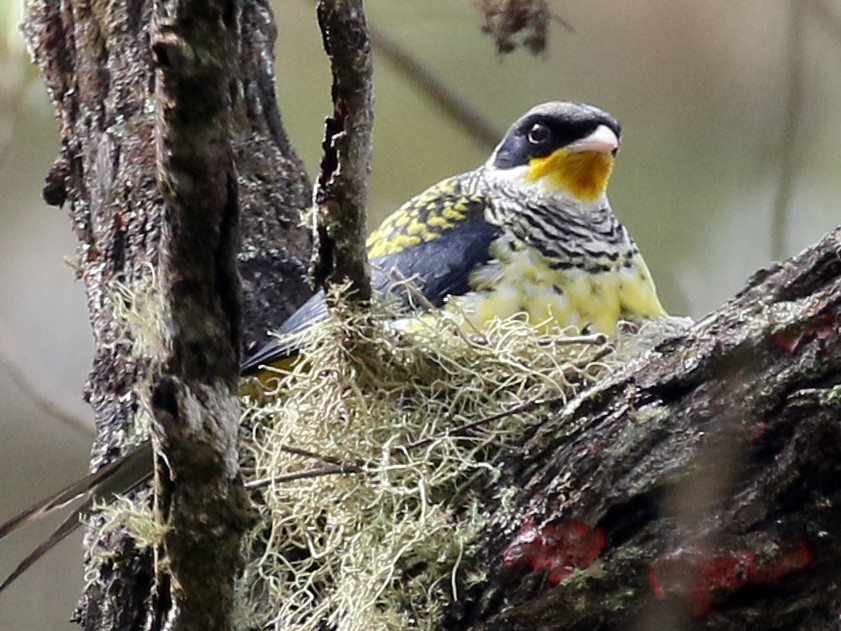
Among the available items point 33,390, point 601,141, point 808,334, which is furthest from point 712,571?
point 33,390

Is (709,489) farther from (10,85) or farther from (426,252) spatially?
(10,85)

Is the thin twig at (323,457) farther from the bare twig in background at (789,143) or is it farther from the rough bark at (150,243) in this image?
the bare twig in background at (789,143)

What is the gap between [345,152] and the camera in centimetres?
164

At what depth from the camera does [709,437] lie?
166 cm

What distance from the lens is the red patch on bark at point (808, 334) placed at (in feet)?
5.23

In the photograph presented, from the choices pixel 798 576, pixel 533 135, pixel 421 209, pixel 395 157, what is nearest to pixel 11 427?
pixel 395 157

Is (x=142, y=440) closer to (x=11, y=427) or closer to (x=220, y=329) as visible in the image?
(x=220, y=329)

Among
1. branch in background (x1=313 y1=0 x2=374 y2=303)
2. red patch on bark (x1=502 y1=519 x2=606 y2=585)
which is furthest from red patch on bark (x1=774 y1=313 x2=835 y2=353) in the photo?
branch in background (x1=313 y1=0 x2=374 y2=303)

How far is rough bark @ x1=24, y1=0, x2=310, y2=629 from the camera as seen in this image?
1394mm

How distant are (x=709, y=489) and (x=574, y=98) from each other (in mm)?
1794

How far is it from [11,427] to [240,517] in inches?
111

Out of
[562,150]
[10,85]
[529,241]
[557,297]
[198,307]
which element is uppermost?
[10,85]

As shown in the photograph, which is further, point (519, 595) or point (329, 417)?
point (329, 417)

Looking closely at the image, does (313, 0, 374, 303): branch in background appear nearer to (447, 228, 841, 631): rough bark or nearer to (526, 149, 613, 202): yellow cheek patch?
(447, 228, 841, 631): rough bark
